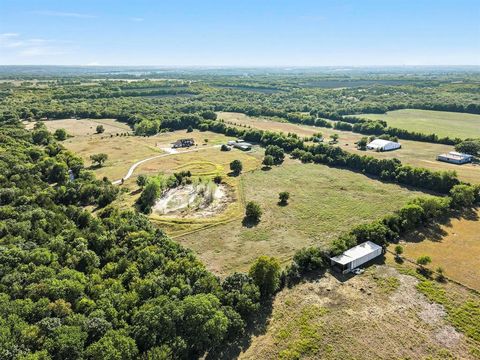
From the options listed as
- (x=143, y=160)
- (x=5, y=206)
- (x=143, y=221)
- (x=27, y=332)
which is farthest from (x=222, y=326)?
(x=143, y=160)

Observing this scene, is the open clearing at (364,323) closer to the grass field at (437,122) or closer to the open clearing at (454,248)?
the open clearing at (454,248)

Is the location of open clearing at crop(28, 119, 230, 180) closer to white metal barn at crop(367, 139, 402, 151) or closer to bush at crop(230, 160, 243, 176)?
bush at crop(230, 160, 243, 176)

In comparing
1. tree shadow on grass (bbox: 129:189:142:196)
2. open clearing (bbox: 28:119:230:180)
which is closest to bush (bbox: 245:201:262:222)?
tree shadow on grass (bbox: 129:189:142:196)

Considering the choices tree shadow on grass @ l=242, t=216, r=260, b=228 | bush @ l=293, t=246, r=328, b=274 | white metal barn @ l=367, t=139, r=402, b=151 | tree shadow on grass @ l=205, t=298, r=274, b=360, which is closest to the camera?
tree shadow on grass @ l=205, t=298, r=274, b=360

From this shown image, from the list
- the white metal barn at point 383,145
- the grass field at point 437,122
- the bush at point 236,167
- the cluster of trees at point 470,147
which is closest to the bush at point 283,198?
the bush at point 236,167

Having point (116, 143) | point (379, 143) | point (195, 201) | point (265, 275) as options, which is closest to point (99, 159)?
point (116, 143)

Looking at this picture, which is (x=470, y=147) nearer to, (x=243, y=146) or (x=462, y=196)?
(x=462, y=196)
